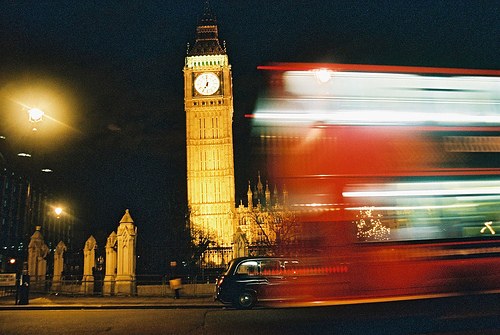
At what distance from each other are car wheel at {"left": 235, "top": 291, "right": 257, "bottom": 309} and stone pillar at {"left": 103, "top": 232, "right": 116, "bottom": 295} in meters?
8.56

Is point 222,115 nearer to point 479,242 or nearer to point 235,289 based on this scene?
point 235,289

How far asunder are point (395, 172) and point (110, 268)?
16038 mm

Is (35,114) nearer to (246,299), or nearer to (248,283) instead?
(248,283)

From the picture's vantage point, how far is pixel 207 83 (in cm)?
6662

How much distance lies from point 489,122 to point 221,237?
201 feet

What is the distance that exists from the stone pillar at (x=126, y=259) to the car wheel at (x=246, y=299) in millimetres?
8014

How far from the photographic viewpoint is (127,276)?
18.8 metres

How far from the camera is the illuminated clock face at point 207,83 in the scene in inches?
2621

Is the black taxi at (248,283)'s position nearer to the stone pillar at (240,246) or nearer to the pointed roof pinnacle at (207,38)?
the stone pillar at (240,246)

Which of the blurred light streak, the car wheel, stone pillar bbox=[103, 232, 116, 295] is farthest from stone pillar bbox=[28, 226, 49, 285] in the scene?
the blurred light streak

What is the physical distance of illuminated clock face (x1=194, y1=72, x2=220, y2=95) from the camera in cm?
6656

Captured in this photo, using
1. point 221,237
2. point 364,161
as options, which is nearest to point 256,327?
point 364,161

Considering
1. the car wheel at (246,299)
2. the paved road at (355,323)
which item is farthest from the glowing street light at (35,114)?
the car wheel at (246,299)

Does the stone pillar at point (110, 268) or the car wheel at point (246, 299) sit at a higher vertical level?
the stone pillar at point (110, 268)
